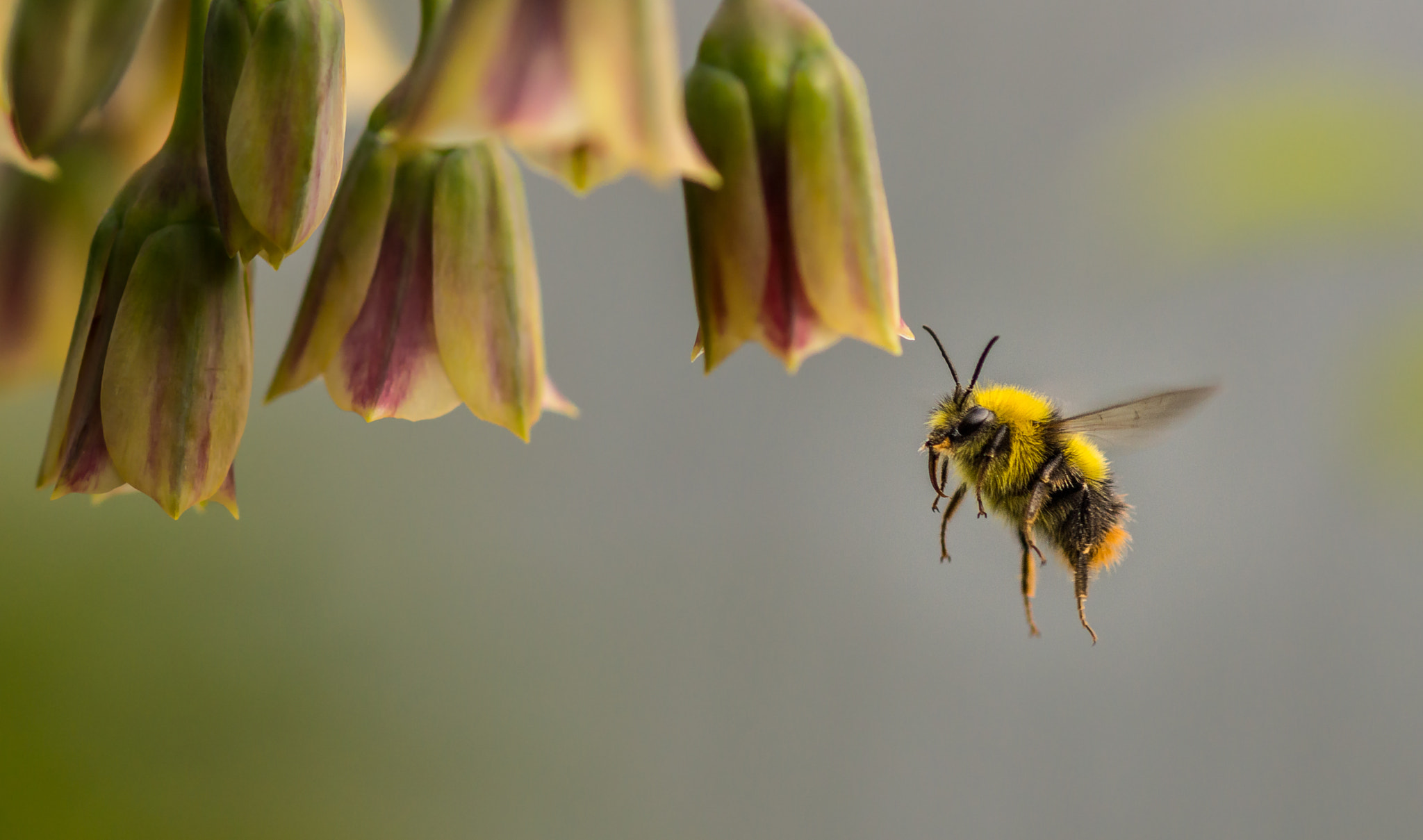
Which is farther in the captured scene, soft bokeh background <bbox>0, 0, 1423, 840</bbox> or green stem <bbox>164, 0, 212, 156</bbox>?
soft bokeh background <bbox>0, 0, 1423, 840</bbox>

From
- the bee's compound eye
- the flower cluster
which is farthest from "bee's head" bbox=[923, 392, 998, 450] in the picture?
the flower cluster

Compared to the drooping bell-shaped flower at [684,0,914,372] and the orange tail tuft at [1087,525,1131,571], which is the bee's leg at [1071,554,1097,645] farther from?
the drooping bell-shaped flower at [684,0,914,372]

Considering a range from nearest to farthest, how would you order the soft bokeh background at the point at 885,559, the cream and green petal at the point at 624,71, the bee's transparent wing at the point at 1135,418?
the cream and green petal at the point at 624,71
the bee's transparent wing at the point at 1135,418
the soft bokeh background at the point at 885,559

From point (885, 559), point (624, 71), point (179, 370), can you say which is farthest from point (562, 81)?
point (885, 559)

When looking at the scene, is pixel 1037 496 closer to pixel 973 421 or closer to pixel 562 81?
pixel 973 421

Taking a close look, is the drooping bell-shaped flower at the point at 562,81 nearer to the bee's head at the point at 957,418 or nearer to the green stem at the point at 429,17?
the green stem at the point at 429,17

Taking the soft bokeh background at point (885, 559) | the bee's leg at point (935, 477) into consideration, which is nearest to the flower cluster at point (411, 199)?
the bee's leg at point (935, 477)

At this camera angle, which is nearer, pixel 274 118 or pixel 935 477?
pixel 274 118
